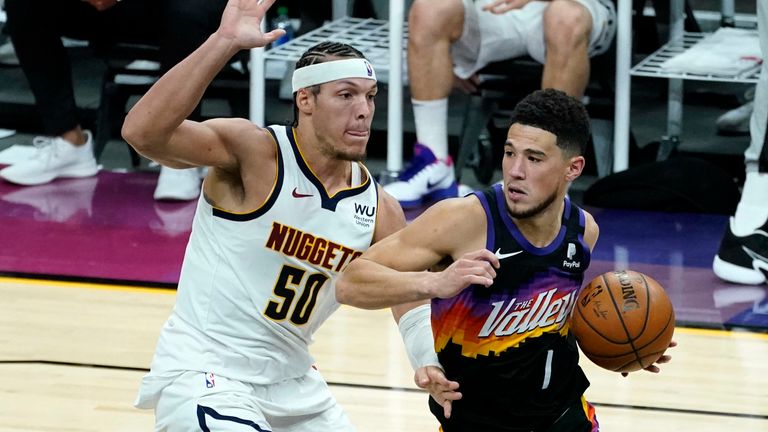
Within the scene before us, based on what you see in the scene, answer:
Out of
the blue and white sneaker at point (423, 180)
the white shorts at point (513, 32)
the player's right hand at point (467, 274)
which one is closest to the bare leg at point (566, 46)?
the white shorts at point (513, 32)

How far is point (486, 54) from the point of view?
797cm

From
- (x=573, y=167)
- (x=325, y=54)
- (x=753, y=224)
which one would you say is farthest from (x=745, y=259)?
(x=325, y=54)

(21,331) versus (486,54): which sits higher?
(486,54)

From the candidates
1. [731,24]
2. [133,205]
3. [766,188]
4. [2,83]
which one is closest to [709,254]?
[766,188]

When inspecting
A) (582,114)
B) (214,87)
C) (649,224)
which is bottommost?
(649,224)

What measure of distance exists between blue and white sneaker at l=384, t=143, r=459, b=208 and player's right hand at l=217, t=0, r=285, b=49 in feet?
12.7

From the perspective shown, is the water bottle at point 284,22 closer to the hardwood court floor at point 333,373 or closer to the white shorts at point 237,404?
the hardwood court floor at point 333,373

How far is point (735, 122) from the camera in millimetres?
9266

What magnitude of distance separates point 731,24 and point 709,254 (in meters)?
2.50

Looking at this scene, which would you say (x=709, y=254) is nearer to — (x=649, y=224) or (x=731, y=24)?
(x=649, y=224)

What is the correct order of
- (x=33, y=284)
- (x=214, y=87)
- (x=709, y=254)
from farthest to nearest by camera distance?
(x=214, y=87), (x=709, y=254), (x=33, y=284)

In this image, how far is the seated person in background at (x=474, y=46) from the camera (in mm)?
7516

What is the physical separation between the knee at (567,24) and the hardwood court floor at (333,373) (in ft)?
6.48

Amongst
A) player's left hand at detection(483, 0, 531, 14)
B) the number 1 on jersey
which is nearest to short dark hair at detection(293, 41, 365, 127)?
the number 1 on jersey
